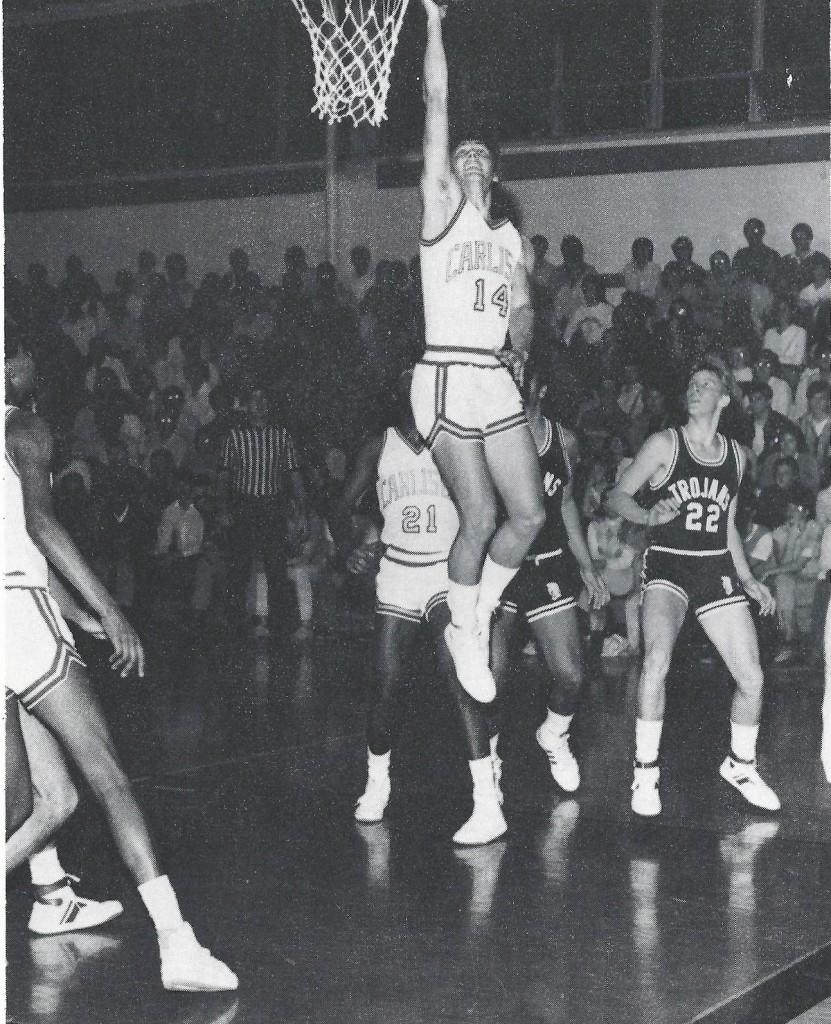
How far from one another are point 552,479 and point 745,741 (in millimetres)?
1477

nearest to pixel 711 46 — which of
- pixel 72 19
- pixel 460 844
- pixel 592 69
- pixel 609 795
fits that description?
pixel 592 69

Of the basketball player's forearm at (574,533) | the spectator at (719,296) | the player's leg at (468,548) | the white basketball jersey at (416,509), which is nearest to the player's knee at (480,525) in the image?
the player's leg at (468,548)

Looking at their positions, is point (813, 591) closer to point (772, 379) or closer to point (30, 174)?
point (772, 379)

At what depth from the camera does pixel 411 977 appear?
16.1ft

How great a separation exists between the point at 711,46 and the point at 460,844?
421 inches

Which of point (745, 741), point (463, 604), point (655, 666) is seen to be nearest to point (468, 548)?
point (463, 604)

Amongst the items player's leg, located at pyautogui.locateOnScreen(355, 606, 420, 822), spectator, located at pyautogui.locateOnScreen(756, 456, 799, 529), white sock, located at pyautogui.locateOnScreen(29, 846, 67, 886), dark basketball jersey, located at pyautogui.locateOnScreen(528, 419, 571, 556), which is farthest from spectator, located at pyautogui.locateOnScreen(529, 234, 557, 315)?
white sock, located at pyautogui.locateOnScreen(29, 846, 67, 886)

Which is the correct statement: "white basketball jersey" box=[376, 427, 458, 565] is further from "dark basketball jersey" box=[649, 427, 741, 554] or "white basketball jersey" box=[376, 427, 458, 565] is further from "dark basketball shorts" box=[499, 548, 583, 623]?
"dark basketball jersey" box=[649, 427, 741, 554]

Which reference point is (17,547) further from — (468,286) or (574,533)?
(574,533)

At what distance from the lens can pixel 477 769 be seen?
6.53 metres

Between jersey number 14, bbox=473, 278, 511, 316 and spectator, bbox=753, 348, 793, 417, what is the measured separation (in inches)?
250

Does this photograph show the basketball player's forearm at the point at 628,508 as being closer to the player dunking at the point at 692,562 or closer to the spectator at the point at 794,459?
the player dunking at the point at 692,562

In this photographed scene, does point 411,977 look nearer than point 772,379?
Yes

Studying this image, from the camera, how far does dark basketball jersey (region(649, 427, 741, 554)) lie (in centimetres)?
699
